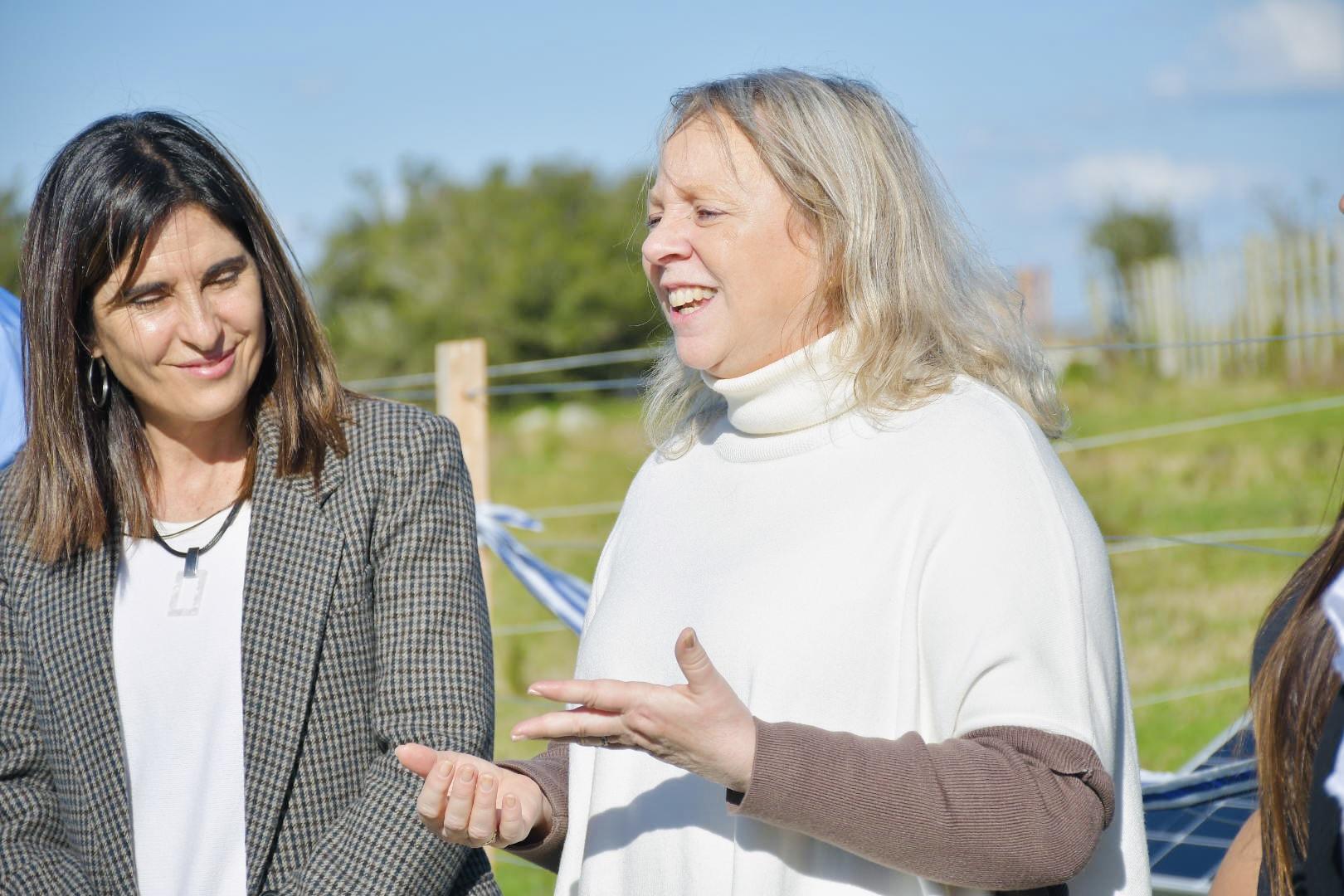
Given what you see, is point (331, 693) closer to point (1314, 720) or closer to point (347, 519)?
point (347, 519)

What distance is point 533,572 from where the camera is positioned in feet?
14.2

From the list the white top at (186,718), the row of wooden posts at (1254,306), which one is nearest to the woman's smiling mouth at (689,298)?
the white top at (186,718)

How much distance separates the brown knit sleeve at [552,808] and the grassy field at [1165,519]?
2125mm

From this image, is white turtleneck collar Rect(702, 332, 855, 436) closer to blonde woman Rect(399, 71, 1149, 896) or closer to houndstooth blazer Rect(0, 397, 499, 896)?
blonde woman Rect(399, 71, 1149, 896)

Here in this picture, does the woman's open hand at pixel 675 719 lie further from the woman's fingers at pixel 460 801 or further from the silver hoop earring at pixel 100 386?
the silver hoop earring at pixel 100 386

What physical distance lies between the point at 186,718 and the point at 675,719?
1.04m

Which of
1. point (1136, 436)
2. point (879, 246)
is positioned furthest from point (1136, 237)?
point (879, 246)

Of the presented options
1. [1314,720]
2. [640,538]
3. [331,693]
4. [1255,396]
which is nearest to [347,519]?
[331,693]

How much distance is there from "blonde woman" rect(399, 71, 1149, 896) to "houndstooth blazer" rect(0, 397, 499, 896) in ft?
0.69

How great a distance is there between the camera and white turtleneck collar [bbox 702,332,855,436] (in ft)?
6.17

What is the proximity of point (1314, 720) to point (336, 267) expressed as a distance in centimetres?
1859

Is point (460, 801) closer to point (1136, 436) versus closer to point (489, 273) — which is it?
point (1136, 436)

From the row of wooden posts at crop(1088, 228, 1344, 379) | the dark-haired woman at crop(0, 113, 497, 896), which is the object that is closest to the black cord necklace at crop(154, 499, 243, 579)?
the dark-haired woman at crop(0, 113, 497, 896)

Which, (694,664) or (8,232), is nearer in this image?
(694,664)
